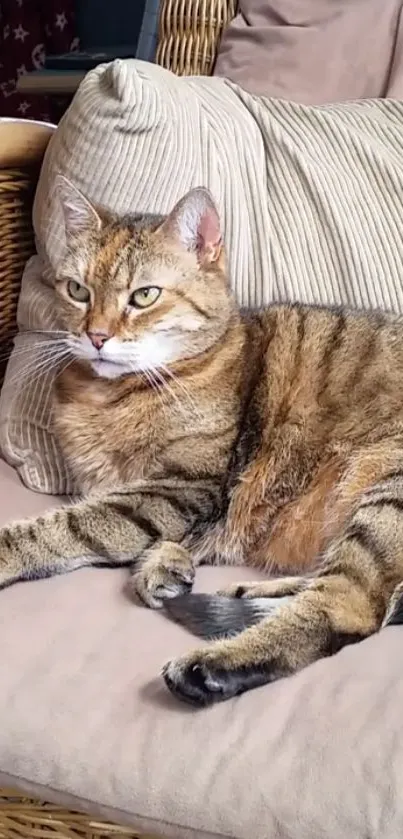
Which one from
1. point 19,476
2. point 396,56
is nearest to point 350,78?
point 396,56

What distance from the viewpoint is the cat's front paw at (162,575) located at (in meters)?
1.15

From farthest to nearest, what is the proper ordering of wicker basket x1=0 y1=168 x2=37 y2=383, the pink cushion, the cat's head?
wicker basket x1=0 y1=168 x2=37 y2=383, the cat's head, the pink cushion

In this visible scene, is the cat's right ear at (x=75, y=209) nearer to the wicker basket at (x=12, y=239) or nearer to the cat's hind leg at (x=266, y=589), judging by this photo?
the wicker basket at (x=12, y=239)

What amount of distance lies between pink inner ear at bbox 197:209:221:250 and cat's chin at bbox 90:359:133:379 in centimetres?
21

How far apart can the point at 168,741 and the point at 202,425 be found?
52cm

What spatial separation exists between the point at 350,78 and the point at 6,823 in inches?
55.2

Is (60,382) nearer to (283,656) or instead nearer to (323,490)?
(323,490)

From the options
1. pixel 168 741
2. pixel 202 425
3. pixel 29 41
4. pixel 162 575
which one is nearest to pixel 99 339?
pixel 202 425

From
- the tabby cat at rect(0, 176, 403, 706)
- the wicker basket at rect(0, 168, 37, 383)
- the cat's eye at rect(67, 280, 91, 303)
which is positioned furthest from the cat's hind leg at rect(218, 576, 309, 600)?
the wicker basket at rect(0, 168, 37, 383)

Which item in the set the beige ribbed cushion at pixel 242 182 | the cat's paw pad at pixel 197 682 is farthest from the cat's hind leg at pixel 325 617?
the beige ribbed cushion at pixel 242 182

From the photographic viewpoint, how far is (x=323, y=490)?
1.32m

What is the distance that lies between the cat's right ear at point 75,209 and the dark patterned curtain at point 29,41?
204 cm

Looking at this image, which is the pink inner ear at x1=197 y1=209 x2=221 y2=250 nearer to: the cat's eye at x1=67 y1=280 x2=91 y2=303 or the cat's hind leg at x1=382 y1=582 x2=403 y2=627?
the cat's eye at x1=67 y1=280 x2=91 y2=303

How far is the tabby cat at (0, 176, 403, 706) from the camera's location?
4.00 ft
